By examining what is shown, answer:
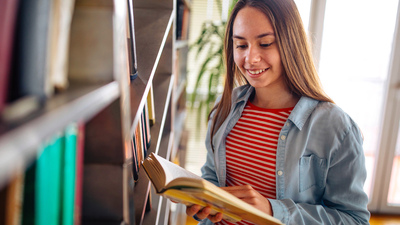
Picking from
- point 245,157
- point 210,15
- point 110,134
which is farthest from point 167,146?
point 210,15

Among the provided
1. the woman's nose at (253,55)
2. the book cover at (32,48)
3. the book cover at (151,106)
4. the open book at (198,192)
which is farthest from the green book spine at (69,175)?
the woman's nose at (253,55)

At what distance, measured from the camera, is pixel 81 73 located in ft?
1.39

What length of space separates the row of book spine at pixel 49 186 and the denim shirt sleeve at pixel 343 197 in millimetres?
695

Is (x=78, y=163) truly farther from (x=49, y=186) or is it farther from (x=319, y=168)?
(x=319, y=168)

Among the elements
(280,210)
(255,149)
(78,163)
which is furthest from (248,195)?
(78,163)

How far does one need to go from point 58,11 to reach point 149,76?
0.50m

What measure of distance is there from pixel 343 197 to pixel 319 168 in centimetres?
12

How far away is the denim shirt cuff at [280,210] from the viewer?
0.95 meters

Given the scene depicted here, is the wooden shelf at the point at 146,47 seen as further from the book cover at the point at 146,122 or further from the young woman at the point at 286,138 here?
the young woman at the point at 286,138

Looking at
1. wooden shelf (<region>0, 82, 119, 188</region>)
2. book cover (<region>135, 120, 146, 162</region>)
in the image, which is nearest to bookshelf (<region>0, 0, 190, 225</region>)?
wooden shelf (<region>0, 82, 119, 188</region>)

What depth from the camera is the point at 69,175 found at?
0.43m

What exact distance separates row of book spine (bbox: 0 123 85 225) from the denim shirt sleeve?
2.28ft

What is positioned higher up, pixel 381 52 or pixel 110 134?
pixel 381 52

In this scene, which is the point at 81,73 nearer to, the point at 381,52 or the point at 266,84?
the point at 266,84
